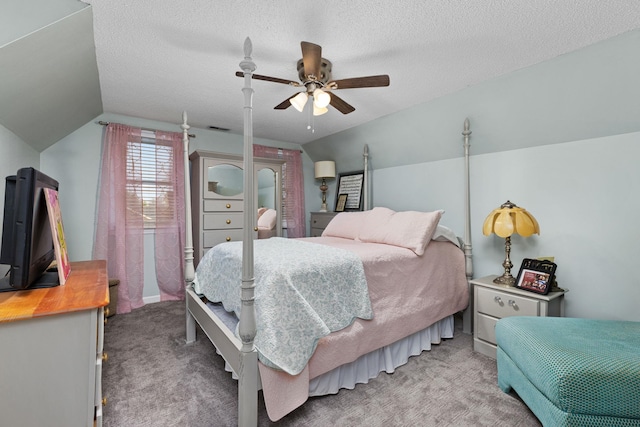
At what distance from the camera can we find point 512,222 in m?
2.12

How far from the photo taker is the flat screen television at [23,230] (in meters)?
1.15

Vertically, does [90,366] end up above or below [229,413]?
above

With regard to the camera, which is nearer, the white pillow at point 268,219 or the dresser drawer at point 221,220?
the dresser drawer at point 221,220

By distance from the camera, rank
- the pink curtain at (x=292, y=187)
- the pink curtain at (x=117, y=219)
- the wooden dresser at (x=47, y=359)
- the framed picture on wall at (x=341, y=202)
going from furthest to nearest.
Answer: the pink curtain at (x=292, y=187), the framed picture on wall at (x=341, y=202), the pink curtain at (x=117, y=219), the wooden dresser at (x=47, y=359)

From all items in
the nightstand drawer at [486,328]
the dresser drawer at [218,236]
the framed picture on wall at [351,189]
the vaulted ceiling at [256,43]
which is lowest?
the nightstand drawer at [486,328]

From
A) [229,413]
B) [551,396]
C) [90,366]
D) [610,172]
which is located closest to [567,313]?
[610,172]

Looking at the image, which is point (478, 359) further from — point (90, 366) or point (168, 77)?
point (168, 77)

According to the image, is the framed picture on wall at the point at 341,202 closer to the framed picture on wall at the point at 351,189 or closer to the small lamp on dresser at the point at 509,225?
the framed picture on wall at the point at 351,189

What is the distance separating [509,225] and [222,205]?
2899 millimetres

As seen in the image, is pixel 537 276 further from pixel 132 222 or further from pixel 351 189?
pixel 132 222

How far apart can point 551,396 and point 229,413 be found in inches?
63.0

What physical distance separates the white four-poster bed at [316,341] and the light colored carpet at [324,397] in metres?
0.12

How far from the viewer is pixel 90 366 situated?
3.48 ft

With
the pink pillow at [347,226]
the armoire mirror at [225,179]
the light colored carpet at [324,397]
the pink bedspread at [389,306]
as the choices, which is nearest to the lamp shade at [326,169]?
the pink pillow at [347,226]
